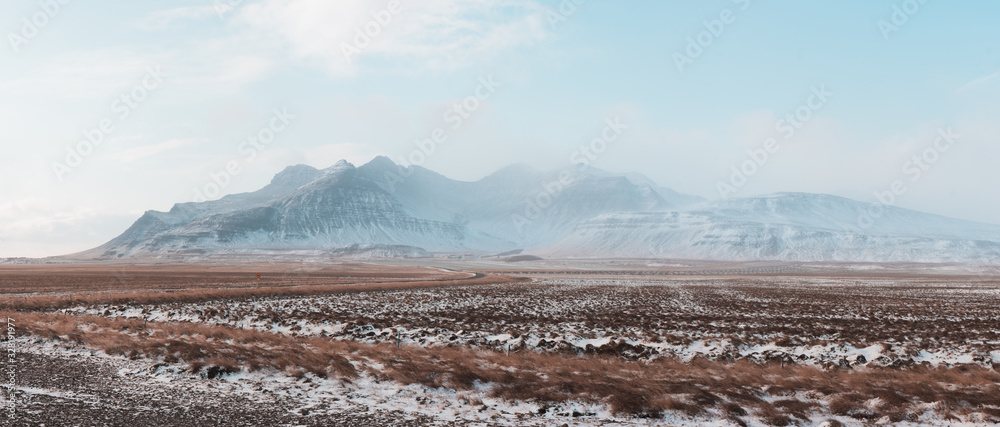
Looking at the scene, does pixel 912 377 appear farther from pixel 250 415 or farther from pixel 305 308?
pixel 305 308

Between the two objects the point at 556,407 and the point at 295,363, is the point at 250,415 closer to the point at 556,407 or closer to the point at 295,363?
the point at 295,363

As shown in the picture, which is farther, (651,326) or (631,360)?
(651,326)

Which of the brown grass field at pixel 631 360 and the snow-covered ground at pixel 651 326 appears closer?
the brown grass field at pixel 631 360

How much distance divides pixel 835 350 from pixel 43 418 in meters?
20.4

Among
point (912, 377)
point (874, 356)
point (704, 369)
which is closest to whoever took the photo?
point (912, 377)

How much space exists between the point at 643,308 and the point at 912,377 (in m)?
18.9

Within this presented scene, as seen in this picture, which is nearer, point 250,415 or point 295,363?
point 250,415

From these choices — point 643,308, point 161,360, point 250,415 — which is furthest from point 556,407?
point 643,308

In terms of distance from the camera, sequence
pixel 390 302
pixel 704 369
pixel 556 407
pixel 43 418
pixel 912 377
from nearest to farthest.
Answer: pixel 43 418 < pixel 556 407 < pixel 912 377 < pixel 704 369 < pixel 390 302

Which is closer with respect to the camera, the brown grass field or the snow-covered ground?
the brown grass field

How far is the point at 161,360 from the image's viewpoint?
1481 cm

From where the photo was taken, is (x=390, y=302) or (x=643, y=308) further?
(x=390, y=302)

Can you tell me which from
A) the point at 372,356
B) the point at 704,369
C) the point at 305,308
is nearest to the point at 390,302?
the point at 305,308

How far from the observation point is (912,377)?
Answer: 46.1ft
